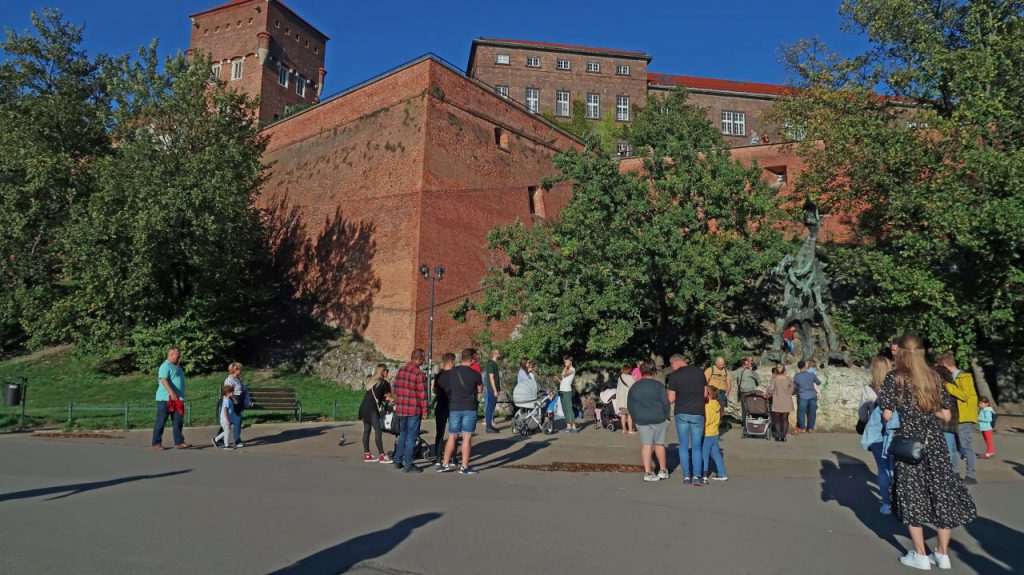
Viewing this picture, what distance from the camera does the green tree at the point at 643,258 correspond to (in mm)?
18641

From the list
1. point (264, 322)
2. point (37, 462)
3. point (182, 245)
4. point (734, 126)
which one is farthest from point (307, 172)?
point (734, 126)

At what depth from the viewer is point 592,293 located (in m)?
19.5

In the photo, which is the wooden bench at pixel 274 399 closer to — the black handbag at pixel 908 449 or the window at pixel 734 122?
the black handbag at pixel 908 449

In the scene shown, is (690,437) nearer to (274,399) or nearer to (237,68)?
(274,399)

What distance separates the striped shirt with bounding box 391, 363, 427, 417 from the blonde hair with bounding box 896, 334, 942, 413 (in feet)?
19.3

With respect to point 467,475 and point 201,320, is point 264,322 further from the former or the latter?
point 467,475

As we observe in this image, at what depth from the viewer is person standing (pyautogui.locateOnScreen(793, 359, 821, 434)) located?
13.7 m

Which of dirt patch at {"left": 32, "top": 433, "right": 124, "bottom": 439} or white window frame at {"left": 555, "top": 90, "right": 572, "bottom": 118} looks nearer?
dirt patch at {"left": 32, "top": 433, "right": 124, "bottom": 439}

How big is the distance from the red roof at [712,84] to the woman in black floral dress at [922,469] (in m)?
59.1

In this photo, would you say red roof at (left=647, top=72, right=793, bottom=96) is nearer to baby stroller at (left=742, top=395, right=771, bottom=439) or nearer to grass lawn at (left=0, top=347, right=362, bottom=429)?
grass lawn at (left=0, top=347, right=362, bottom=429)

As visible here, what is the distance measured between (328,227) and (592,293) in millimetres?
15150

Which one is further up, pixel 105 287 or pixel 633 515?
pixel 105 287

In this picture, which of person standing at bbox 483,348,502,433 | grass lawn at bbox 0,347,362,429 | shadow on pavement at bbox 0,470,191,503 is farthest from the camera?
grass lawn at bbox 0,347,362,429

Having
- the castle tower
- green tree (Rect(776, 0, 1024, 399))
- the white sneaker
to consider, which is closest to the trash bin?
the white sneaker
